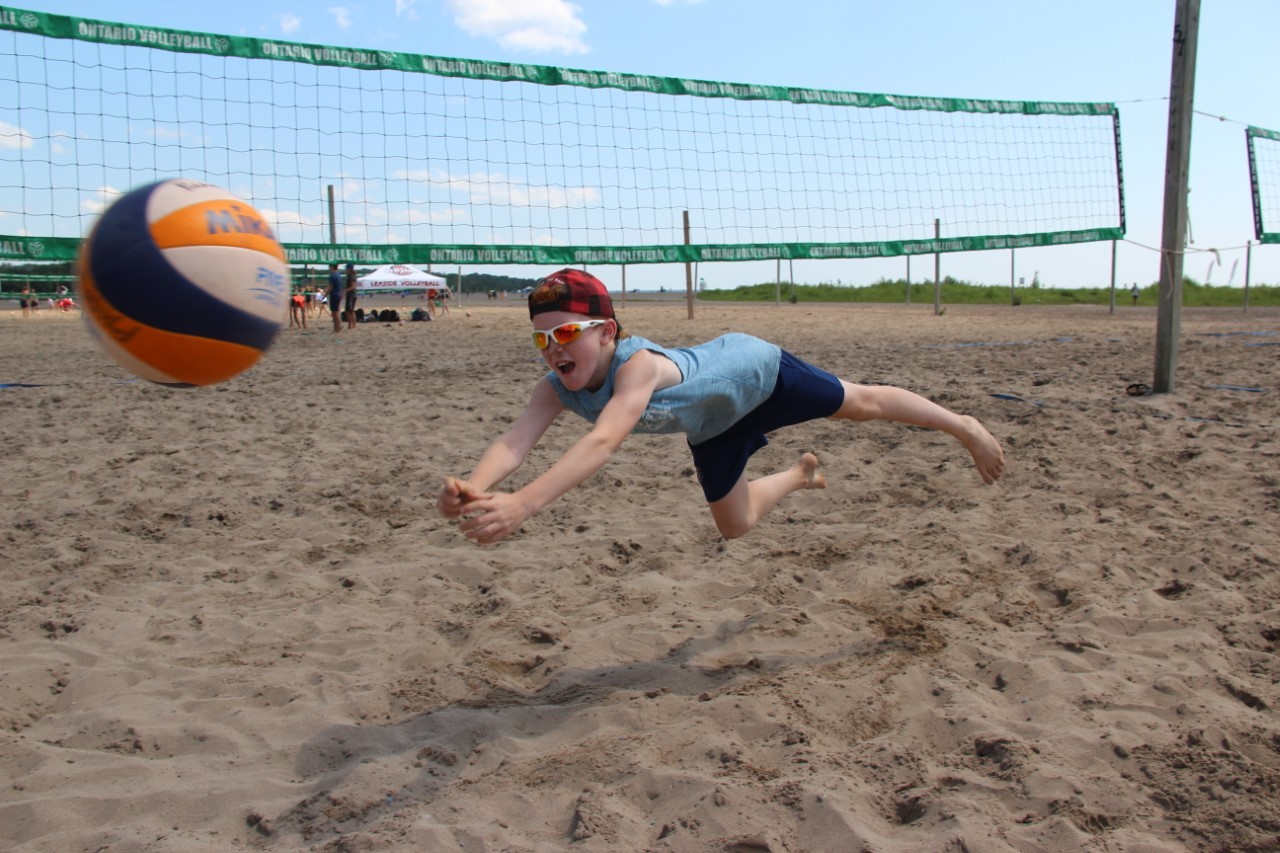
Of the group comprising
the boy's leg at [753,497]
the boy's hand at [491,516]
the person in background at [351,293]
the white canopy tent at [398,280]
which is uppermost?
the white canopy tent at [398,280]

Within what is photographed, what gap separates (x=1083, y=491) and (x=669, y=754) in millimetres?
2591

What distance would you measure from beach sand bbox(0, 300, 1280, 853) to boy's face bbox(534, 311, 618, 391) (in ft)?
2.68

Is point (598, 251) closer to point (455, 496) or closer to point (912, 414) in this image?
point (912, 414)

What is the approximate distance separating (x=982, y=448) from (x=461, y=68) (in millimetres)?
6108

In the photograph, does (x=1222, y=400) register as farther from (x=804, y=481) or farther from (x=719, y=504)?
(x=719, y=504)

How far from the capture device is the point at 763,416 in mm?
2834

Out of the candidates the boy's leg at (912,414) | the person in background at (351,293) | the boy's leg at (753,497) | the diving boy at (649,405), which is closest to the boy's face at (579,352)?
the diving boy at (649,405)

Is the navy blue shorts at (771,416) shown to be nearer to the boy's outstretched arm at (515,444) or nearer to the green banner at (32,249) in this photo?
the boy's outstretched arm at (515,444)

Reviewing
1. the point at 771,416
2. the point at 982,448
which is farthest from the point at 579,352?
the point at 982,448

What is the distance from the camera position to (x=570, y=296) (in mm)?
2342

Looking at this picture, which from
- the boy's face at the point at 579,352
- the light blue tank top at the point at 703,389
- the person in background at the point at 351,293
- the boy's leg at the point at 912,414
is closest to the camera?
the boy's face at the point at 579,352

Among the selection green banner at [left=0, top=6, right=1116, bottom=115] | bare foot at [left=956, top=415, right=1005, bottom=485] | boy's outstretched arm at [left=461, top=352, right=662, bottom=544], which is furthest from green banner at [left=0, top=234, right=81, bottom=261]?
bare foot at [left=956, top=415, right=1005, bottom=485]

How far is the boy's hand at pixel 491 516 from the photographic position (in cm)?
195

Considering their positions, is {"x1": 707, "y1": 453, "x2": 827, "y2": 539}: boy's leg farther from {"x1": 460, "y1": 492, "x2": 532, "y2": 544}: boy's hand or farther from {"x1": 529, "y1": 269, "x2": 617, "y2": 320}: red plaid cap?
{"x1": 460, "y1": 492, "x2": 532, "y2": 544}: boy's hand
